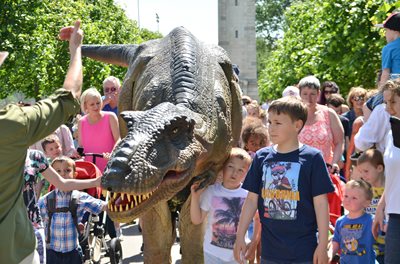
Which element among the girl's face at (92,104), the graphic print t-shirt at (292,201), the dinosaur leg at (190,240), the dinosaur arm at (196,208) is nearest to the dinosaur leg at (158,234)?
the dinosaur leg at (190,240)

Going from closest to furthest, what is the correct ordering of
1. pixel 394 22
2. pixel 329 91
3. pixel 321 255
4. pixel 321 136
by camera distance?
pixel 321 255, pixel 394 22, pixel 321 136, pixel 329 91

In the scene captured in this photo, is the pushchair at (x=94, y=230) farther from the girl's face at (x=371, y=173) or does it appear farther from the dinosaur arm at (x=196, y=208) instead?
the girl's face at (x=371, y=173)

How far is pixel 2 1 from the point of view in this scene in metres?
16.6

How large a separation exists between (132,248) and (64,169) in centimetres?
244

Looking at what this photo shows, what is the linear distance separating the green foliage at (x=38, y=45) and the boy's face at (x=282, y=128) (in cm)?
1319

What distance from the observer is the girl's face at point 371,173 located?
219 inches

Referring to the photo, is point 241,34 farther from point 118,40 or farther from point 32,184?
point 32,184

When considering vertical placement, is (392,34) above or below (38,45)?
below

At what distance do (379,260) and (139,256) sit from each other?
3.60 m

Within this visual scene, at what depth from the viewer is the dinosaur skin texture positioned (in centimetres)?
446

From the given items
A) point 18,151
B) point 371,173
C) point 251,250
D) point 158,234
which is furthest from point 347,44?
point 18,151

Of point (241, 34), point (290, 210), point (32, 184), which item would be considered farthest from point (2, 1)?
point (241, 34)

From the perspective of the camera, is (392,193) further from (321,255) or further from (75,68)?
(75,68)

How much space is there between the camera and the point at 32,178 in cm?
517
